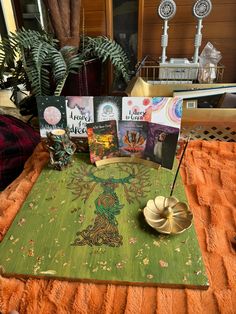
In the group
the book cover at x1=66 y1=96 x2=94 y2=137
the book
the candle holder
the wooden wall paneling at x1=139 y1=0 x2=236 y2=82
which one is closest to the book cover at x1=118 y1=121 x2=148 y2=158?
the book cover at x1=66 y1=96 x2=94 y2=137

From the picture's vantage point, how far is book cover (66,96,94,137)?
2.74 ft

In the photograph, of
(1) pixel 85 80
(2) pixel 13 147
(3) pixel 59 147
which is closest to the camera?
(3) pixel 59 147

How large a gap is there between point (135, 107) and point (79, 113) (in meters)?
0.20

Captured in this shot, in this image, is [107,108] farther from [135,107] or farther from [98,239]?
[98,239]

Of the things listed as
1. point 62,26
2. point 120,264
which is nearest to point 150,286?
point 120,264

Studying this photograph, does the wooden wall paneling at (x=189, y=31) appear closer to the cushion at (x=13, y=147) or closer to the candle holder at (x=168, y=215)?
the cushion at (x=13, y=147)

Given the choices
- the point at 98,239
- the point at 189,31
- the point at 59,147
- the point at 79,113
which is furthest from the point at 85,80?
the point at 98,239

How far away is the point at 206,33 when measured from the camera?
4.68 feet

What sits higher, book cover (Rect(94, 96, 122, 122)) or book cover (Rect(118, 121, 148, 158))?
book cover (Rect(94, 96, 122, 122))

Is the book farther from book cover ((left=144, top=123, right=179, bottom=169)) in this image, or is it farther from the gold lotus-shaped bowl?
the gold lotus-shaped bowl

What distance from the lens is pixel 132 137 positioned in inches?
33.5

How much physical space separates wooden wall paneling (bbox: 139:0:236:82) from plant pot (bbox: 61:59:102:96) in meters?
0.41

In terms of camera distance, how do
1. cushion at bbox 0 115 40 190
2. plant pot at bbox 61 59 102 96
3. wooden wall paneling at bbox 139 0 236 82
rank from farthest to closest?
wooden wall paneling at bbox 139 0 236 82, plant pot at bbox 61 59 102 96, cushion at bbox 0 115 40 190

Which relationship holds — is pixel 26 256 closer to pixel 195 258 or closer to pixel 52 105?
pixel 195 258
